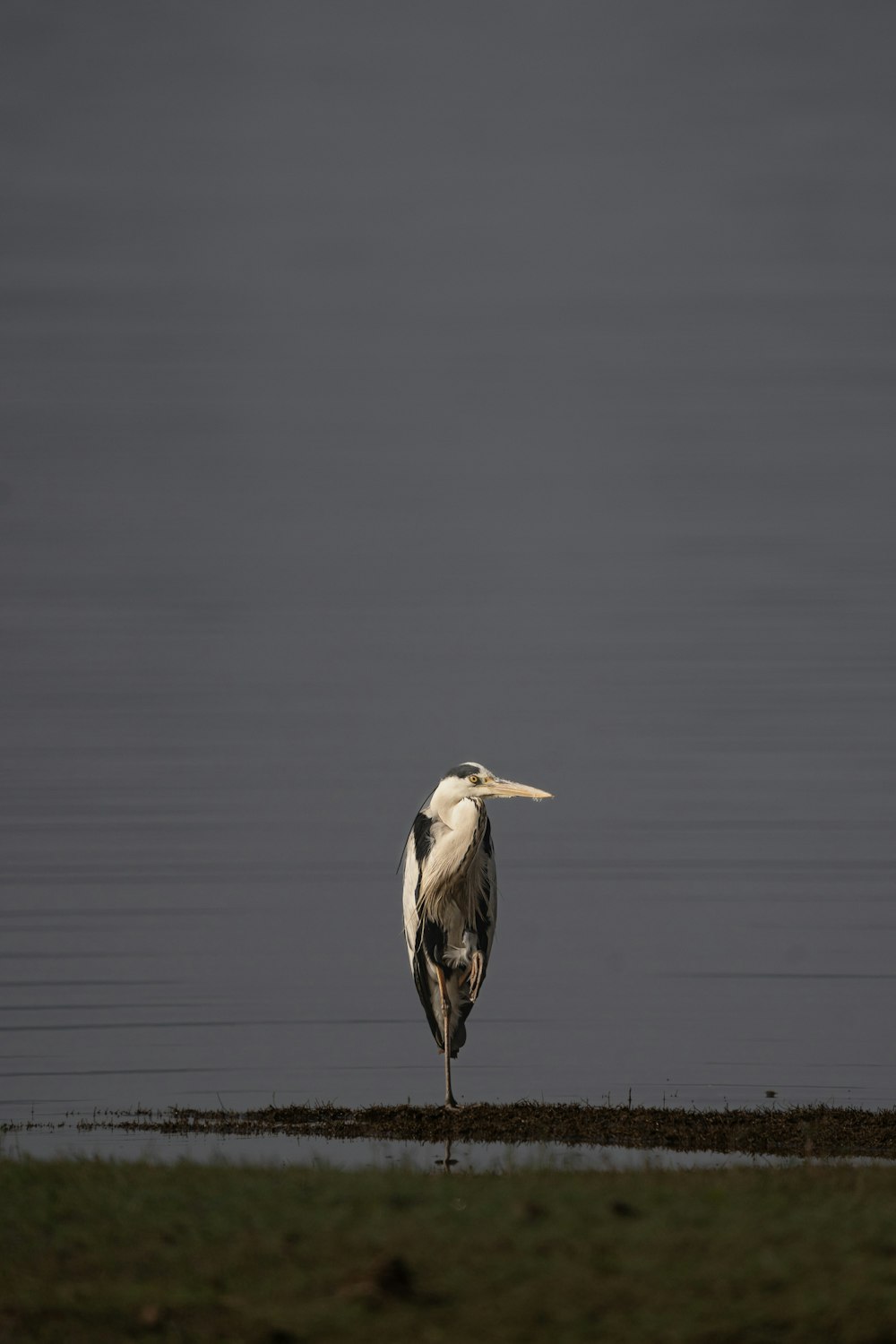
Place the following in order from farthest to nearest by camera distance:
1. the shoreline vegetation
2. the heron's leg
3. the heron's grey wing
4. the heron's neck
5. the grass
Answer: the heron's grey wing → the heron's neck → the heron's leg → the shoreline vegetation → the grass

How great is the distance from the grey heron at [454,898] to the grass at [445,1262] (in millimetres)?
6905

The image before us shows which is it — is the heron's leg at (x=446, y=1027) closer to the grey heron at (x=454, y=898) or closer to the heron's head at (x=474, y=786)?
the grey heron at (x=454, y=898)

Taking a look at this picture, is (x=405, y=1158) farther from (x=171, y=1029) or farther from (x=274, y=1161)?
(x=171, y=1029)

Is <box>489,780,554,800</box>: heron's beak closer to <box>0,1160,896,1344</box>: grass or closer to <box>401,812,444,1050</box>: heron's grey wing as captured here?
<box>401,812,444,1050</box>: heron's grey wing

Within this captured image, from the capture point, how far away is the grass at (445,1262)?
5648 mm

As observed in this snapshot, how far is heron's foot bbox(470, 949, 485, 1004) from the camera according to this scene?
15109 millimetres

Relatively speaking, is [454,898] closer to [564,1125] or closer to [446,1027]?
[446,1027]

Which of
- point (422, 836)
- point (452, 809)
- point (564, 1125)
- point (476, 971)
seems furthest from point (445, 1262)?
point (422, 836)

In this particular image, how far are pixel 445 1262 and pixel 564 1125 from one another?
260 inches

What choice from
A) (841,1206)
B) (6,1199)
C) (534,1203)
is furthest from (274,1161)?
(841,1206)

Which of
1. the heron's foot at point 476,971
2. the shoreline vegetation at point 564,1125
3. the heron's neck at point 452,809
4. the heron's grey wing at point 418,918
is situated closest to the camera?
the shoreline vegetation at point 564,1125

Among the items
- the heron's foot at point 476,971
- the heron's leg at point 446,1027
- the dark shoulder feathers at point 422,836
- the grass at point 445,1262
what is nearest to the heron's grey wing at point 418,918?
the dark shoulder feathers at point 422,836

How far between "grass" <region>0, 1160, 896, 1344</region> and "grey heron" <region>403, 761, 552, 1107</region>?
690cm

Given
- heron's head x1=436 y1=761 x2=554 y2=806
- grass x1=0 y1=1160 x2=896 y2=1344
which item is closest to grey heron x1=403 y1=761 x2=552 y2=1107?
heron's head x1=436 y1=761 x2=554 y2=806
